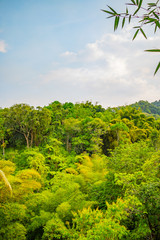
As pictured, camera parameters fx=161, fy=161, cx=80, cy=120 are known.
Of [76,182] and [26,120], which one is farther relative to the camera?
[26,120]

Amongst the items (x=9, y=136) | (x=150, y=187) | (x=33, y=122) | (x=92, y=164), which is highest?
(x=33, y=122)

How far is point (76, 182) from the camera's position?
355 inches

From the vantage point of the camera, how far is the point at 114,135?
16.8 meters

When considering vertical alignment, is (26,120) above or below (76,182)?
above

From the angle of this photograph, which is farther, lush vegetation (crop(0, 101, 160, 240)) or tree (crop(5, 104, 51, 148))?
tree (crop(5, 104, 51, 148))

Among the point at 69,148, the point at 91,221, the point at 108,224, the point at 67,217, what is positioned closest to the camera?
the point at 108,224

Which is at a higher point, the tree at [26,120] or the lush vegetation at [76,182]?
the tree at [26,120]

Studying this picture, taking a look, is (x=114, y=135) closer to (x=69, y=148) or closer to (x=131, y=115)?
(x=69, y=148)

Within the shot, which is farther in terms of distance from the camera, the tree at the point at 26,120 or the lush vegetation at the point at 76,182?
the tree at the point at 26,120

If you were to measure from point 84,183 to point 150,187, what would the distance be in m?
5.79

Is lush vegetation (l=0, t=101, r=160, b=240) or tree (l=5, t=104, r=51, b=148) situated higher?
tree (l=5, t=104, r=51, b=148)

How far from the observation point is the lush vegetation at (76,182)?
380 cm

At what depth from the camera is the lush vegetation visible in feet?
12.5

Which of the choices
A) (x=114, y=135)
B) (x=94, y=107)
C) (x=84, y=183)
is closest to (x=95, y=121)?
(x=114, y=135)
